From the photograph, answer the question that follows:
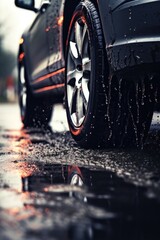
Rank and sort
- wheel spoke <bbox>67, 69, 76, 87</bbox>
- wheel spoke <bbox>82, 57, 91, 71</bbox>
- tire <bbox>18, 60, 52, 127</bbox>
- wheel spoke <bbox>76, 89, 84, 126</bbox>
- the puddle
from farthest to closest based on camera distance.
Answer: tire <bbox>18, 60, 52, 127</bbox> → wheel spoke <bbox>67, 69, 76, 87</bbox> → wheel spoke <bbox>76, 89, 84, 126</bbox> → wheel spoke <bbox>82, 57, 91, 71</bbox> → the puddle

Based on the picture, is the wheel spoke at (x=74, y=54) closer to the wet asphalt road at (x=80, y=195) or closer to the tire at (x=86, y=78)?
the tire at (x=86, y=78)

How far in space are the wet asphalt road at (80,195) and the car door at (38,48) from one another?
5.35 ft

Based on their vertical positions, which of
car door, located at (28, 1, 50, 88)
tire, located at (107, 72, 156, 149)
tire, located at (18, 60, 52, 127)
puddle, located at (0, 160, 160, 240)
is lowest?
puddle, located at (0, 160, 160, 240)

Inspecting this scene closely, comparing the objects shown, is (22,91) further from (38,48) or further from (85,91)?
(85,91)

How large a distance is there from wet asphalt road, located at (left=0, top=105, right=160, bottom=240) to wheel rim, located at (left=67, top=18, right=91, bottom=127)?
335 mm

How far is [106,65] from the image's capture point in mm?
3303

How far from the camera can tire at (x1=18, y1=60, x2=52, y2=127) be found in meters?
6.18

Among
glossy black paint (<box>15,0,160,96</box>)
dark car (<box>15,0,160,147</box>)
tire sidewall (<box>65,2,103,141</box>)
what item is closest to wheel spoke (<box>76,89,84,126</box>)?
dark car (<box>15,0,160,147</box>)

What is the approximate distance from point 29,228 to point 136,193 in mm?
626

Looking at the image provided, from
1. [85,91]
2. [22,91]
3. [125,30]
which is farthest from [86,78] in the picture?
[22,91]

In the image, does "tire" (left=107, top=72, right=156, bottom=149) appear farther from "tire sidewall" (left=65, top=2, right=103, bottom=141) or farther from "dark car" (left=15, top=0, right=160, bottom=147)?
"tire sidewall" (left=65, top=2, right=103, bottom=141)

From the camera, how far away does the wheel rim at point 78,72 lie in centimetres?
356

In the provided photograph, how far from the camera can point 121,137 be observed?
3545 mm

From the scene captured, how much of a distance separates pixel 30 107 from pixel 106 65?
9.64 ft
